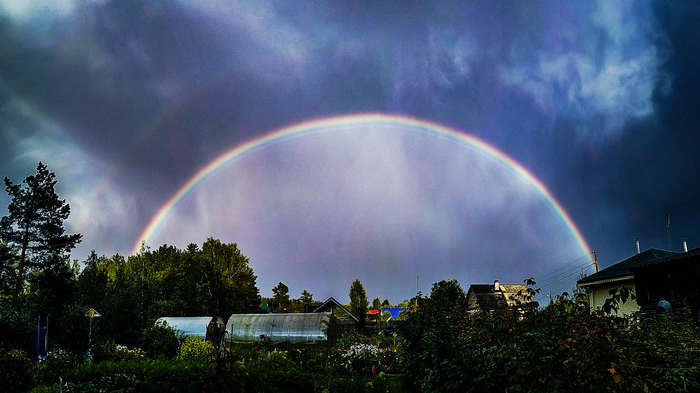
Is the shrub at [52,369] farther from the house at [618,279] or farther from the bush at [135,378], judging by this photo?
the house at [618,279]

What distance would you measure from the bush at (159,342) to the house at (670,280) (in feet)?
68.0

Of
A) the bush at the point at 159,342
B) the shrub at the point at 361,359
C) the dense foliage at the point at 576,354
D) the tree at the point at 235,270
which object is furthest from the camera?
the tree at the point at 235,270

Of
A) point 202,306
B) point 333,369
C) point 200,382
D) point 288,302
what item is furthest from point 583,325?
point 288,302

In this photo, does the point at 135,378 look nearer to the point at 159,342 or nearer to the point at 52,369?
the point at 52,369

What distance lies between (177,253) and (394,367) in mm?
61788

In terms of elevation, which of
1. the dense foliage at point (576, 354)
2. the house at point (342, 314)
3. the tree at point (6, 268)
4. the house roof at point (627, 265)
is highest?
the tree at point (6, 268)

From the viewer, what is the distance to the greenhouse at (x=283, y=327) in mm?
31203

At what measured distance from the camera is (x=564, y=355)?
475 cm

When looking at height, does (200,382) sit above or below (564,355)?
below

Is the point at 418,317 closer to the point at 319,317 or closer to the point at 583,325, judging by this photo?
the point at 583,325

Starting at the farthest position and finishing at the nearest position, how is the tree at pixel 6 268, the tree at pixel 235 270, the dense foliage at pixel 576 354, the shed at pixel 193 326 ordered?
the tree at pixel 235 270 → the tree at pixel 6 268 → the shed at pixel 193 326 → the dense foliage at pixel 576 354

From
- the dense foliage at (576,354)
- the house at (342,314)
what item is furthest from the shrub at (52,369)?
the house at (342,314)

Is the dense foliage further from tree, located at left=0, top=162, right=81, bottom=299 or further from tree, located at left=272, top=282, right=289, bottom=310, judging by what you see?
tree, located at left=272, top=282, right=289, bottom=310

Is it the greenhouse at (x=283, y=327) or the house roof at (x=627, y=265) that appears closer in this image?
the house roof at (x=627, y=265)
